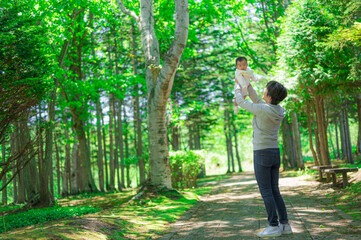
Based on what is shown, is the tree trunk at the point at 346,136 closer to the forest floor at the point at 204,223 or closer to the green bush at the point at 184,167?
the green bush at the point at 184,167

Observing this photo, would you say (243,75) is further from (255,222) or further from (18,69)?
(18,69)

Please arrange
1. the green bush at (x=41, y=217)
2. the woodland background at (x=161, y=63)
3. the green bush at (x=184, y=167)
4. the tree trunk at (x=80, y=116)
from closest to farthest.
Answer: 1. the woodland background at (x=161, y=63)
2. the green bush at (x=41, y=217)
3. the green bush at (x=184, y=167)
4. the tree trunk at (x=80, y=116)

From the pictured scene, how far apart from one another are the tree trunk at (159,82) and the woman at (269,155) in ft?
17.1

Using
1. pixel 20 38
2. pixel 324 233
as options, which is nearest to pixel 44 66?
pixel 20 38

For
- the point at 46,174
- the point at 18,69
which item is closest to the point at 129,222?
the point at 18,69

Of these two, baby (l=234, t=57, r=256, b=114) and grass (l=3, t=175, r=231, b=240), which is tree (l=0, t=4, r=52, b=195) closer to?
grass (l=3, t=175, r=231, b=240)

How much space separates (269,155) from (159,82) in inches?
229

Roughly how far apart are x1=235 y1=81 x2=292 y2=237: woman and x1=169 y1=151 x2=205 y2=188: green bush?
29.9ft

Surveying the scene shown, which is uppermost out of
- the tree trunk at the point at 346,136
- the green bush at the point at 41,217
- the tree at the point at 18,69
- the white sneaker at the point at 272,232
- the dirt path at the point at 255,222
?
the tree at the point at 18,69

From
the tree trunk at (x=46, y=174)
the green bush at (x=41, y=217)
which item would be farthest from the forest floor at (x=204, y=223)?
the tree trunk at (x=46, y=174)

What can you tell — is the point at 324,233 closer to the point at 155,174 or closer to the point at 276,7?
the point at 155,174

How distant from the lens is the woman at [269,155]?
4297mm

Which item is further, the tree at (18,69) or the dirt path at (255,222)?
the tree at (18,69)

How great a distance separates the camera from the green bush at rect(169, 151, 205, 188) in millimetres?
13539
